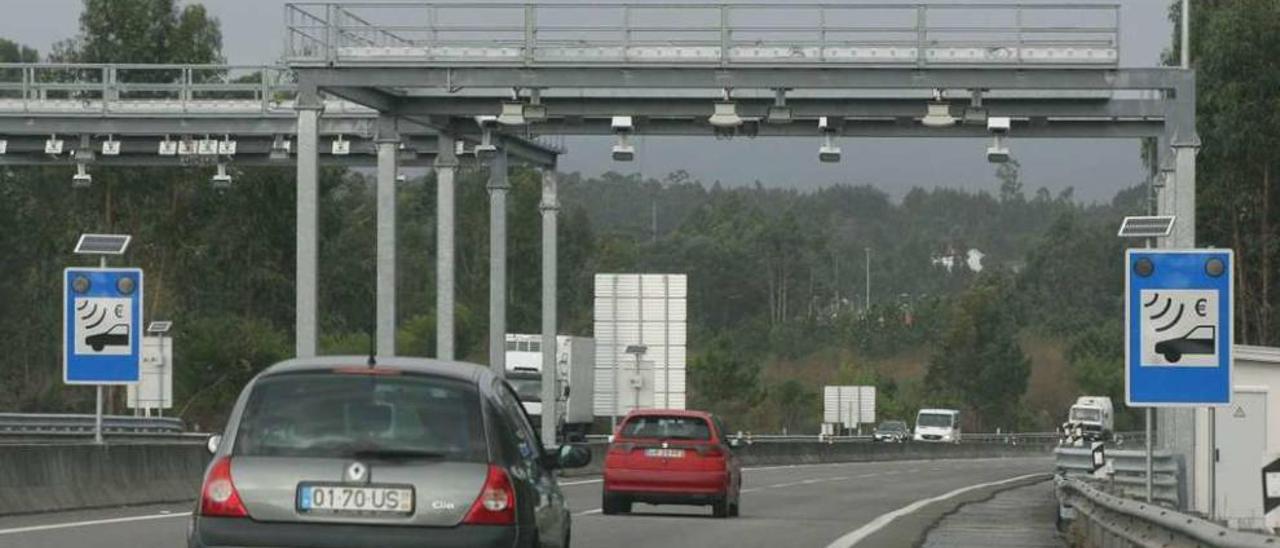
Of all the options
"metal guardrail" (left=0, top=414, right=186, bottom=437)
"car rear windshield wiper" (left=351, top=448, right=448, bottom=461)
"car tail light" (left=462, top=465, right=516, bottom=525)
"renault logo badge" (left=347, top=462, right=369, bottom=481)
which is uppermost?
"car rear windshield wiper" (left=351, top=448, right=448, bottom=461)

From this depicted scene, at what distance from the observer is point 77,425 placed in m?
70.0

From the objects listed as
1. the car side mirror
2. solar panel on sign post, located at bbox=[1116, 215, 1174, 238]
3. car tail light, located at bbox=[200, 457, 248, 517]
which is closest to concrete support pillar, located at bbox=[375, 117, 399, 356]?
solar panel on sign post, located at bbox=[1116, 215, 1174, 238]

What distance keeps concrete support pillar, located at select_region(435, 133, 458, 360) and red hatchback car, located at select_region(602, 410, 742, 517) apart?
13.7 metres

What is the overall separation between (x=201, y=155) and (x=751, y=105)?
14.1 meters

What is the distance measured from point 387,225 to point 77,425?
29.9 meters

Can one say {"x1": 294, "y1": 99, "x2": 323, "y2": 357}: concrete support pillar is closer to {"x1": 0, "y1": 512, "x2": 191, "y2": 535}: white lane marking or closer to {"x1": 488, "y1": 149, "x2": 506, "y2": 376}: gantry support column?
{"x1": 488, "y1": 149, "x2": 506, "y2": 376}: gantry support column

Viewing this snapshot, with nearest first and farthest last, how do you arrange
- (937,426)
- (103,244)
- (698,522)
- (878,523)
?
(698,522)
(103,244)
(878,523)
(937,426)

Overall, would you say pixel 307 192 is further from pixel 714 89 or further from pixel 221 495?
pixel 221 495

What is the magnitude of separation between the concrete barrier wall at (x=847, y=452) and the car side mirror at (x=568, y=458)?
1394 inches

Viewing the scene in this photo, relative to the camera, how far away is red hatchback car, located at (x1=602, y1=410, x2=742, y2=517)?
105 ft

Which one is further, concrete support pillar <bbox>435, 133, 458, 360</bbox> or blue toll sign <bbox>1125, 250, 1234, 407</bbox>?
concrete support pillar <bbox>435, 133, 458, 360</bbox>

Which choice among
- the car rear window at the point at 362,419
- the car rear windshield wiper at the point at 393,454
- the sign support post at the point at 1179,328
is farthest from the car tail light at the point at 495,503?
the sign support post at the point at 1179,328

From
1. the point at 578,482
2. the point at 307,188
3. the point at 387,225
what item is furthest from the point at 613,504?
the point at 578,482

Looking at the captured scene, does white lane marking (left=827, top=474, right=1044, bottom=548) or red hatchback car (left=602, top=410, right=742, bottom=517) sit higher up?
red hatchback car (left=602, top=410, right=742, bottom=517)
